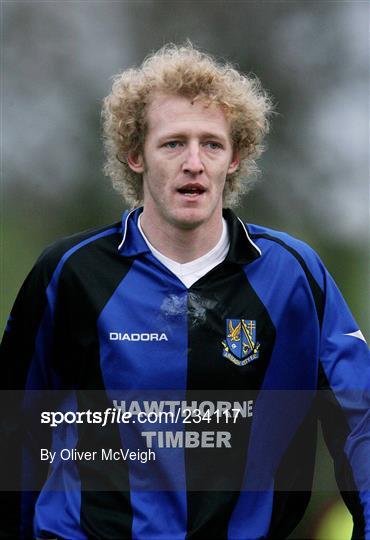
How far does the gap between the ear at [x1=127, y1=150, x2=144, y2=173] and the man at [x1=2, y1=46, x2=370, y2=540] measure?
0.48ft

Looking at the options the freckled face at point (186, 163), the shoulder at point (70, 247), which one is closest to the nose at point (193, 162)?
the freckled face at point (186, 163)

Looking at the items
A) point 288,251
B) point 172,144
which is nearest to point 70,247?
point 172,144

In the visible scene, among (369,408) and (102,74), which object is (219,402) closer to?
(369,408)

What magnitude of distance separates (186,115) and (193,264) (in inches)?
21.6

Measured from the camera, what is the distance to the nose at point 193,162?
3510 millimetres

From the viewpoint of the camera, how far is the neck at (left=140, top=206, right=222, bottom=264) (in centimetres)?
366

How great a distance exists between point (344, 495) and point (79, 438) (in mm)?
962

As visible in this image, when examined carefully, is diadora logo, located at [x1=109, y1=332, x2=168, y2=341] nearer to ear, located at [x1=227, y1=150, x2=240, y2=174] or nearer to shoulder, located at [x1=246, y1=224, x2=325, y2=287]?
shoulder, located at [x1=246, y1=224, x2=325, y2=287]

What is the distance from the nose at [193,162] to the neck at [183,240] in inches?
8.9

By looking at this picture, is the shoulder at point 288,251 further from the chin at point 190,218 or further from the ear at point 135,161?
the ear at point 135,161

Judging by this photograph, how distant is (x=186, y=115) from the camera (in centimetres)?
364

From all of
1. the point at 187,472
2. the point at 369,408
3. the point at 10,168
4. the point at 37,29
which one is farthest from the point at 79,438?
the point at 37,29

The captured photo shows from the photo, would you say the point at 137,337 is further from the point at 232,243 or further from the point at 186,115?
the point at 186,115

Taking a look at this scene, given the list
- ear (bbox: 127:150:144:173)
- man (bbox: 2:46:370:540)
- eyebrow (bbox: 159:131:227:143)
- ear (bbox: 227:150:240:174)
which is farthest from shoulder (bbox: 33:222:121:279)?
ear (bbox: 227:150:240:174)
